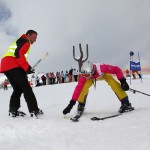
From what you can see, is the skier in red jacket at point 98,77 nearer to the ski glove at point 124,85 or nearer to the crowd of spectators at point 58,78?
the ski glove at point 124,85

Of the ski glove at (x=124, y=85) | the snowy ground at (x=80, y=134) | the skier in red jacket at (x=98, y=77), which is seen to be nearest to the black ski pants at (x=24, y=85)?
the snowy ground at (x=80, y=134)

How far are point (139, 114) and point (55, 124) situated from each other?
1.50m

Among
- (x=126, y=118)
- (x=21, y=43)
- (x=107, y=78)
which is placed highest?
(x=21, y=43)

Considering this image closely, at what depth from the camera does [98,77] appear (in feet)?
19.1


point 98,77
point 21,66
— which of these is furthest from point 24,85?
point 98,77

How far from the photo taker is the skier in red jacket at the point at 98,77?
567cm

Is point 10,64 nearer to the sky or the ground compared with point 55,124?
nearer to the sky

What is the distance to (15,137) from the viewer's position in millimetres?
3707

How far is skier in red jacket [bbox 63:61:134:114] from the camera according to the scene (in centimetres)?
567

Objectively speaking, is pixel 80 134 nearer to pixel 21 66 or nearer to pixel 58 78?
pixel 21 66

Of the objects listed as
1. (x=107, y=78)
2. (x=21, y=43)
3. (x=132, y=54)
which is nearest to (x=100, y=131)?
(x=107, y=78)

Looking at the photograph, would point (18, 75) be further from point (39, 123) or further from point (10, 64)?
point (39, 123)

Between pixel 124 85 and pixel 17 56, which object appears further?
pixel 124 85

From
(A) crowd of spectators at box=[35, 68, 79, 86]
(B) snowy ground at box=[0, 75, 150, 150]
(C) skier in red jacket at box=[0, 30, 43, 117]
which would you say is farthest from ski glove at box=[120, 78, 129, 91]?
(A) crowd of spectators at box=[35, 68, 79, 86]
